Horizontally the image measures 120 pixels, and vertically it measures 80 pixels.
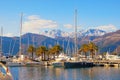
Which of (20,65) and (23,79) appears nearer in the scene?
(23,79)

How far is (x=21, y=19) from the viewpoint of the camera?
172500mm

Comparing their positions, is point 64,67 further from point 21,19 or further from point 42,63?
point 21,19

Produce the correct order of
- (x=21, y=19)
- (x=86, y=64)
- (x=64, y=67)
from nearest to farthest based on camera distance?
1. (x=64, y=67)
2. (x=86, y=64)
3. (x=21, y=19)

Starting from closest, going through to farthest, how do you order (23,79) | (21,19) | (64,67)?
1. (23,79)
2. (64,67)
3. (21,19)

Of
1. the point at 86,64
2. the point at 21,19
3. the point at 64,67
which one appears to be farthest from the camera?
the point at 21,19

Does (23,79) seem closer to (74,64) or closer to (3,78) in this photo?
(3,78)

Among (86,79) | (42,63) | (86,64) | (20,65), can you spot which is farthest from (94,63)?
(86,79)

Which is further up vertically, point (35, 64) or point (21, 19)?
point (21, 19)

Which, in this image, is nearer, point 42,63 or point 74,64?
point 74,64

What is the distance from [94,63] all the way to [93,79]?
9165cm

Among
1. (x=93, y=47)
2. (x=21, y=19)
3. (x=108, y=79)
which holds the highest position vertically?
(x=21, y=19)

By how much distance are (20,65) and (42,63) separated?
16348mm

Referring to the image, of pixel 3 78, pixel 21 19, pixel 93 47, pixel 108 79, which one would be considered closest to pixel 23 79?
pixel 108 79

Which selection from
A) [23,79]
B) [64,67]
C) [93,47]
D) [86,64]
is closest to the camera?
[23,79]
